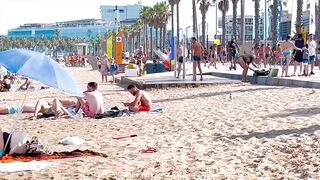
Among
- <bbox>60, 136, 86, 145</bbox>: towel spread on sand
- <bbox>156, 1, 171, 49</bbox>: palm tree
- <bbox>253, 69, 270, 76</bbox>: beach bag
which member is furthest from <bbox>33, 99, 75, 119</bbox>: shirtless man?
<bbox>156, 1, 171, 49</bbox>: palm tree

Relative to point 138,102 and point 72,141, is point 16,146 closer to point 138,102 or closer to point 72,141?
point 72,141

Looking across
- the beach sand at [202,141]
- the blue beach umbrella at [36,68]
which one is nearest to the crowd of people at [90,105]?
the beach sand at [202,141]

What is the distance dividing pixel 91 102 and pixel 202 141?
3973 mm

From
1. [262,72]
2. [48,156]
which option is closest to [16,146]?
[48,156]

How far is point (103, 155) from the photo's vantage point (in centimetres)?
688

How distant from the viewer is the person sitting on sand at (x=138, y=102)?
11.4 meters

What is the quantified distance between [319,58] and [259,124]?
18.4 metres

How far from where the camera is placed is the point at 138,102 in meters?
11.5

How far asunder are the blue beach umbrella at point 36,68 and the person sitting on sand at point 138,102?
457 centimetres

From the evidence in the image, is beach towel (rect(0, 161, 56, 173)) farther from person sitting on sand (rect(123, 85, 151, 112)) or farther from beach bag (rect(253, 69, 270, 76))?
beach bag (rect(253, 69, 270, 76))

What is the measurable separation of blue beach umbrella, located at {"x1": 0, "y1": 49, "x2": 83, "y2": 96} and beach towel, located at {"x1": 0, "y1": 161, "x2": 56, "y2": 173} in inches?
36.1

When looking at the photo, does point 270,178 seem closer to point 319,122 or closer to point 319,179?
point 319,179

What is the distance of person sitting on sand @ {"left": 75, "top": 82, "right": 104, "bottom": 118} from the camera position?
11.1 m

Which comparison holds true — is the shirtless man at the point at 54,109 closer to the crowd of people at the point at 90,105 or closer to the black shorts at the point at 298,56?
the crowd of people at the point at 90,105
